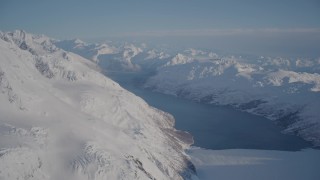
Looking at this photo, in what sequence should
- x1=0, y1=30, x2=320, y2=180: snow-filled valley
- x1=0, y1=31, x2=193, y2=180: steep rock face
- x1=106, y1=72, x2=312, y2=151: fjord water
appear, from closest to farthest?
x1=0, y1=31, x2=193, y2=180: steep rock face < x1=0, y1=30, x2=320, y2=180: snow-filled valley < x1=106, y1=72, x2=312, y2=151: fjord water

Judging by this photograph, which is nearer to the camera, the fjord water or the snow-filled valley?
the snow-filled valley

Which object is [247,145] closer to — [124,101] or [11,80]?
[124,101]

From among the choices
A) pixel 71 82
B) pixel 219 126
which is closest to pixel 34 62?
pixel 71 82

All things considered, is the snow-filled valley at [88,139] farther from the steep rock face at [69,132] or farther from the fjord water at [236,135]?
the fjord water at [236,135]

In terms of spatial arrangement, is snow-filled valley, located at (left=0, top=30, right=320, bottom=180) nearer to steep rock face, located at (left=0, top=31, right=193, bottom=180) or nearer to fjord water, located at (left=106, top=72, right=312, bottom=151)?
steep rock face, located at (left=0, top=31, right=193, bottom=180)

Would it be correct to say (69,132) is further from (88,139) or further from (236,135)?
(236,135)

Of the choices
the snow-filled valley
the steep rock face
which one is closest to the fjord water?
the snow-filled valley

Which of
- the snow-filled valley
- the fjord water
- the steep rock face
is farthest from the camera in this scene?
the fjord water

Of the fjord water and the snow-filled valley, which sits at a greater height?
the snow-filled valley

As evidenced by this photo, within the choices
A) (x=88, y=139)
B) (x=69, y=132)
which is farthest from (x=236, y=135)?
(x=69, y=132)
